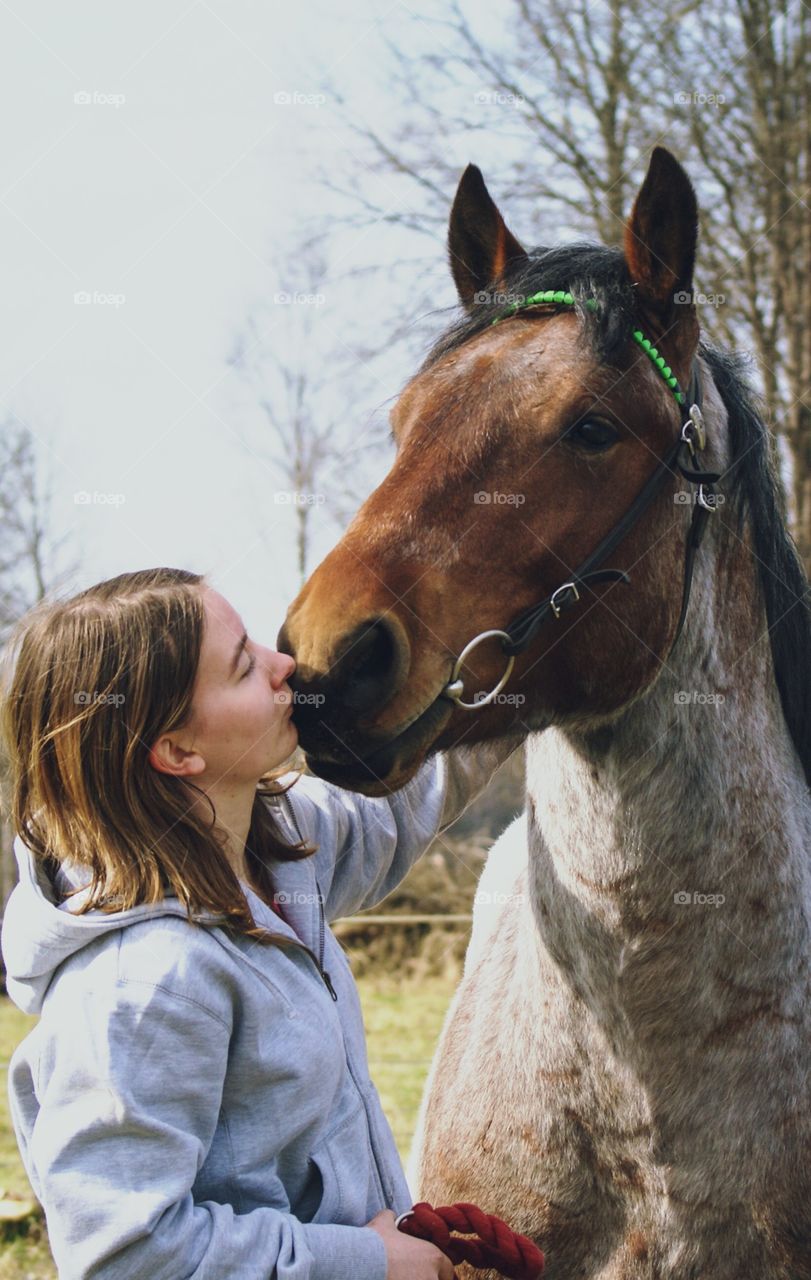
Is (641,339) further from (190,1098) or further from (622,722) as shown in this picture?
(190,1098)

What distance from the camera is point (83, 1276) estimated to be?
1510 millimetres

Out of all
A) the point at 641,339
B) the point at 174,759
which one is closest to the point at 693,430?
the point at 641,339

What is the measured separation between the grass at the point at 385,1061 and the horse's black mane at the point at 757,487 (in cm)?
398

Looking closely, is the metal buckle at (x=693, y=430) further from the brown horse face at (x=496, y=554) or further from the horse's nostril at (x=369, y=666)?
the horse's nostril at (x=369, y=666)

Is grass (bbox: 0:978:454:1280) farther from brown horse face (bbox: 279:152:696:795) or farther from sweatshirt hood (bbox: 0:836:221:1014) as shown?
brown horse face (bbox: 279:152:696:795)

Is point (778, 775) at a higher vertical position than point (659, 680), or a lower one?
lower

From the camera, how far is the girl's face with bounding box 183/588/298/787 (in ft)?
5.99

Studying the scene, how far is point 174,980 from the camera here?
5.23ft

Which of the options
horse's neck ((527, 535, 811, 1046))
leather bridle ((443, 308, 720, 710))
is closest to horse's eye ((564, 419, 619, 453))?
leather bridle ((443, 308, 720, 710))

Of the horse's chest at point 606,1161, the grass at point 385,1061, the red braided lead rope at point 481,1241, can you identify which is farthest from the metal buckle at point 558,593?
the grass at point 385,1061

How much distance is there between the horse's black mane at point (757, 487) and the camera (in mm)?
2242

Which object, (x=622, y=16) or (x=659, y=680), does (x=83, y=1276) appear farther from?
(x=622, y=16)

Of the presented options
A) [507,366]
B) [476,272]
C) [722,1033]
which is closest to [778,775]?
[722,1033]

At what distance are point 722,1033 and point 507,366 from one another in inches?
50.9
